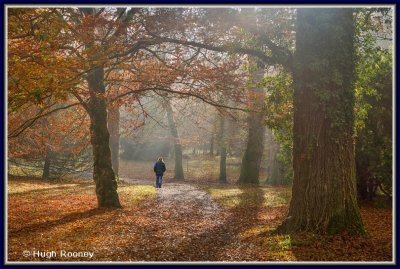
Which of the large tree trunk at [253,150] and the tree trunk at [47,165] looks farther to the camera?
the tree trunk at [47,165]

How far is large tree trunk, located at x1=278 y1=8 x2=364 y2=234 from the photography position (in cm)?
791

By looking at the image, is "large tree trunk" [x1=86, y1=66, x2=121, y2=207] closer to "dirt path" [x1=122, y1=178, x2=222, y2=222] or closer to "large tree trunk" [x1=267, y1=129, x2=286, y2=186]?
"dirt path" [x1=122, y1=178, x2=222, y2=222]

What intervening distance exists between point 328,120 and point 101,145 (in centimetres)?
723

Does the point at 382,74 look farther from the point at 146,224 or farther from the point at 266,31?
the point at 146,224

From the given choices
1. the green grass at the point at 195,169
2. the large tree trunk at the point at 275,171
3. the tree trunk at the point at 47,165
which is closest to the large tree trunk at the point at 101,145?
the tree trunk at the point at 47,165

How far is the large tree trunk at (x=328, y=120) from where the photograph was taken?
7910 mm

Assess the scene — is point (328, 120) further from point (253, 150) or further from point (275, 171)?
point (275, 171)

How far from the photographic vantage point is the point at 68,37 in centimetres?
966

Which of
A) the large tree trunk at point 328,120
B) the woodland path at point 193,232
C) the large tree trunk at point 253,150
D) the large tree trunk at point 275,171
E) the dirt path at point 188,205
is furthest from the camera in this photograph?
the large tree trunk at point 275,171

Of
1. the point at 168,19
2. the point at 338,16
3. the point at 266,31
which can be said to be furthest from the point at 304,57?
the point at 168,19

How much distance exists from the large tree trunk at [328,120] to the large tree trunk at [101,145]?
658cm

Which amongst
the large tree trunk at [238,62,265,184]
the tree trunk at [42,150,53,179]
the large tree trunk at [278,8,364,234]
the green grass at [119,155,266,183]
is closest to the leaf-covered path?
the large tree trunk at [278,8,364,234]

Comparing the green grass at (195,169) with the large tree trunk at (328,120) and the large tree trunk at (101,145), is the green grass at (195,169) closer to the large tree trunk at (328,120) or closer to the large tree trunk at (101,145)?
the large tree trunk at (101,145)

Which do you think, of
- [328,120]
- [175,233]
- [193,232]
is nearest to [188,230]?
[193,232]
